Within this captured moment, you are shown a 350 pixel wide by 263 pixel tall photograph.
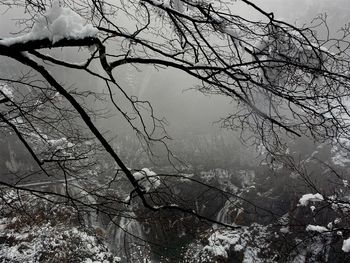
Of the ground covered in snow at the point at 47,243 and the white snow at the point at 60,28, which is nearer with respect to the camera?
the white snow at the point at 60,28

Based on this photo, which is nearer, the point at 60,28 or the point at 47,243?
the point at 60,28

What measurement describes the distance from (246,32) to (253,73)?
1.37 feet

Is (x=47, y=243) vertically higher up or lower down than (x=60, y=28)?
higher up

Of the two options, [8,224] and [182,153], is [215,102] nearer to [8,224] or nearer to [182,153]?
[182,153]

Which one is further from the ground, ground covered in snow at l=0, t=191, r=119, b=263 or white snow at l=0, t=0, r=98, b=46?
ground covered in snow at l=0, t=191, r=119, b=263

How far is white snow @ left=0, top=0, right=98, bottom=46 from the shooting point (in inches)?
86.7

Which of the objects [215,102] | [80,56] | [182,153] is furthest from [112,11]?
[80,56]

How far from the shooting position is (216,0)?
346 cm

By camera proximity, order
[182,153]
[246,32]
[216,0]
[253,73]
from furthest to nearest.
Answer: [182,153]
[216,0]
[246,32]
[253,73]

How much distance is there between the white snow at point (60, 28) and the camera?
2201 millimetres

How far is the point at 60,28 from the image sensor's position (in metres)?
2.21

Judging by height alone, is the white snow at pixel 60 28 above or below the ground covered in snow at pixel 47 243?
below

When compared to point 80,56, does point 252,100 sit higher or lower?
lower

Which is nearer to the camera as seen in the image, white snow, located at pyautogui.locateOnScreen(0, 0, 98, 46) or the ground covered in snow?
white snow, located at pyautogui.locateOnScreen(0, 0, 98, 46)
